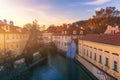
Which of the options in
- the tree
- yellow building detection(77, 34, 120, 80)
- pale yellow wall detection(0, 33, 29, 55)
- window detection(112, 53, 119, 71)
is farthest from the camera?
the tree

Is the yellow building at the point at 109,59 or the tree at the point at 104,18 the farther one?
the tree at the point at 104,18

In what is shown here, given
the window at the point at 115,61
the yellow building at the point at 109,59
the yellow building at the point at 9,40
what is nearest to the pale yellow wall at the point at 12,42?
the yellow building at the point at 9,40

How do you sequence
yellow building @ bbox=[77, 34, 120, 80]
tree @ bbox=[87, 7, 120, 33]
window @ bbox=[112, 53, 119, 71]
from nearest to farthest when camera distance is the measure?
yellow building @ bbox=[77, 34, 120, 80] → window @ bbox=[112, 53, 119, 71] → tree @ bbox=[87, 7, 120, 33]

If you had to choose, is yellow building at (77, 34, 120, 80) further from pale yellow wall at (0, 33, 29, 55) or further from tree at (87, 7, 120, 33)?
tree at (87, 7, 120, 33)

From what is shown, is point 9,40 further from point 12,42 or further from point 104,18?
point 104,18

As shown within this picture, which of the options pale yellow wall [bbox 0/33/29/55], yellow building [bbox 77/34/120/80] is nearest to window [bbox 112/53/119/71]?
yellow building [bbox 77/34/120/80]

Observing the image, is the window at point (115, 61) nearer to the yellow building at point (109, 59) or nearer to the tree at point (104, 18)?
the yellow building at point (109, 59)

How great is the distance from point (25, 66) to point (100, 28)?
26.5 metres

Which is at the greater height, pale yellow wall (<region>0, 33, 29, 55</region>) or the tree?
the tree

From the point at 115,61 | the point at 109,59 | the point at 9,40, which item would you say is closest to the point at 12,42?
the point at 9,40

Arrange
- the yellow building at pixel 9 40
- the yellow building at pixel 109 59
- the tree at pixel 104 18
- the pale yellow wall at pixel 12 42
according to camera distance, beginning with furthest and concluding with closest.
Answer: the tree at pixel 104 18 < the pale yellow wall at pixel 12 42 < the yellow building at pixel 9 40 < the yellow building at pixel 109 59

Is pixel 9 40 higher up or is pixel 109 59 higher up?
pixel 9 40

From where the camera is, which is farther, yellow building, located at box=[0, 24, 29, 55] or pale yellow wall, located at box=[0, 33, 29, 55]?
pale yellow wall, located at box=[0, 33, 29, 55]

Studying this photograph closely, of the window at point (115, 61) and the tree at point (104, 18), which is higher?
the tree at point (104, 18)
